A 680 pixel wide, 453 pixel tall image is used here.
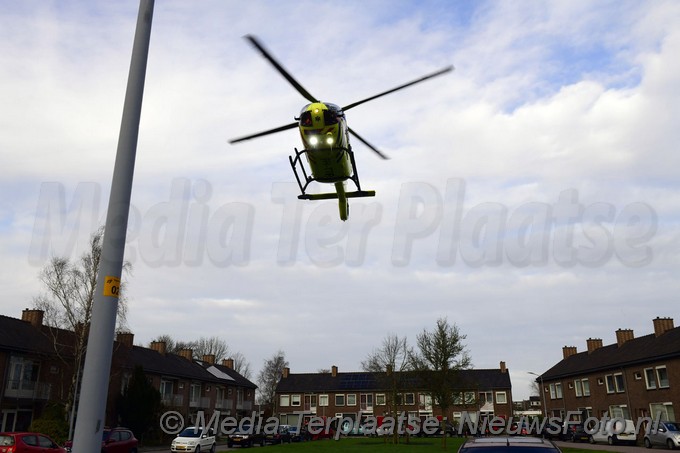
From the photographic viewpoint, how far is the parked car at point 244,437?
130 ft

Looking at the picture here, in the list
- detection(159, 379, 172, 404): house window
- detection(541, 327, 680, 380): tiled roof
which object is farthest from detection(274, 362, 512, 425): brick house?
detection(159, 379, 172, 404): house window

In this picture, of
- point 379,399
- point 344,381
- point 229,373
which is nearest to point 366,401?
point 379,399

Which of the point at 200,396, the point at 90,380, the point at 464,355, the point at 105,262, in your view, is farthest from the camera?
the point at 200,396

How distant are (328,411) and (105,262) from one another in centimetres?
8000

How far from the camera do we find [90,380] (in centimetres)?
381

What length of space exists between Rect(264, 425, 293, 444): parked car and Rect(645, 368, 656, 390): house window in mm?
30411

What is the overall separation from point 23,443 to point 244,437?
2240 centimetres

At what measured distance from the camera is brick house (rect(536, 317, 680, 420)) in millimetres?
40594

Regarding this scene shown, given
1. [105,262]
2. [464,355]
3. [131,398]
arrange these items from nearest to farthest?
1. [105,262]
2. [464,355]
3. [131,398]

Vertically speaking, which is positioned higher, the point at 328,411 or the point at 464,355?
the point at 464,355

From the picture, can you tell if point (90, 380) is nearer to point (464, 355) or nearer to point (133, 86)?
point (133, 86)

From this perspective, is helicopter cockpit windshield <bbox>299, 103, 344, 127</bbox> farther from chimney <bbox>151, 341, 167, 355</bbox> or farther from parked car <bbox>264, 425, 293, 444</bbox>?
chimney <bbox>151, 341, 167, 355</bbox>

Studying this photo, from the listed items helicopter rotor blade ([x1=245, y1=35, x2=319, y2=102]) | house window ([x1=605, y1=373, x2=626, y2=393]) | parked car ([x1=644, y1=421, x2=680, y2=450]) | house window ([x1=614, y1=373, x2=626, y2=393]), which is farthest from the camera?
house window ([x1=605, y1=373, x2=626, y2=393])

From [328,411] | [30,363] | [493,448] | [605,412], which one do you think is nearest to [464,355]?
[605,412]
